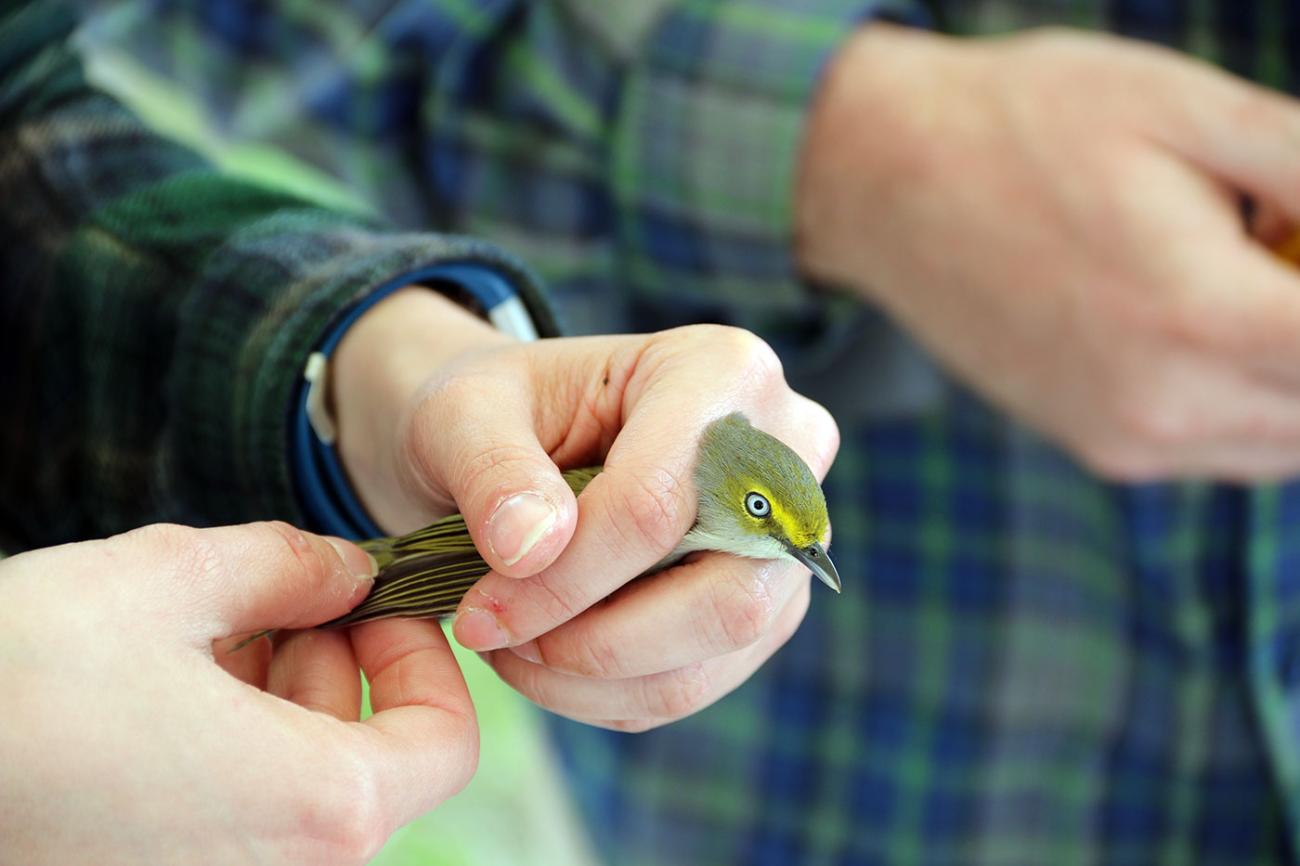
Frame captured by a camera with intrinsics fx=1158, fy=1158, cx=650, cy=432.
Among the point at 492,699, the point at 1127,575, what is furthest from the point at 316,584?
the point at 1127,575

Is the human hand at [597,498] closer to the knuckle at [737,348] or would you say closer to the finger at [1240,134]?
the knuckle at [737,348]

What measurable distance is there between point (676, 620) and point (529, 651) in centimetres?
11

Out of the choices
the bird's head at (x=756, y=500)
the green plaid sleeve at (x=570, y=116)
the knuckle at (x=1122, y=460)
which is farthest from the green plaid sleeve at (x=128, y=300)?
the knuckle at (x=1122, y=460)

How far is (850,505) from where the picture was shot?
1499 mm

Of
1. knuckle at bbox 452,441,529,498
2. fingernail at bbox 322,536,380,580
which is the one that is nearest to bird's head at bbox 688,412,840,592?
knuckle at bbox 452,441,529,498

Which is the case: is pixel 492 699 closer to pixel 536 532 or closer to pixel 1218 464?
pixel 536 532

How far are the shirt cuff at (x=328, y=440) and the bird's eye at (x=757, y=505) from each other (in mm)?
224

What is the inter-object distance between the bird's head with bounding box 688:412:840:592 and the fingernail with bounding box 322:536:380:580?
0.21m

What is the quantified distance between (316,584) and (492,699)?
1.60 ft

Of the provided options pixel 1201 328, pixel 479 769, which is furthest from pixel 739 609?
pixel 1201 328

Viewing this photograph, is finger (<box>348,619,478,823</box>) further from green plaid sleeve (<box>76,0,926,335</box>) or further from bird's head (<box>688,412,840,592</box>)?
green plaid sleeve (<box>76,0,926,335</box>)

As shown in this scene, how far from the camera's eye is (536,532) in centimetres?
63

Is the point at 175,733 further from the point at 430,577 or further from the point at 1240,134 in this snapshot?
the point at 1240,134

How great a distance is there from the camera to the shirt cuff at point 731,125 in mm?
1238
